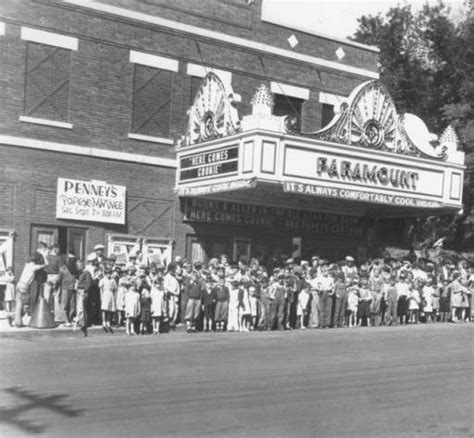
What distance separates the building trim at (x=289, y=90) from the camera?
76.7ft

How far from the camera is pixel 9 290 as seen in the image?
16.6m

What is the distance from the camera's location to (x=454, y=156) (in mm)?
22969

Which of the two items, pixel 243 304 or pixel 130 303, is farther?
pixel 243 304

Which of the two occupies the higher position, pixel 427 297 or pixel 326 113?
pixel 326 113

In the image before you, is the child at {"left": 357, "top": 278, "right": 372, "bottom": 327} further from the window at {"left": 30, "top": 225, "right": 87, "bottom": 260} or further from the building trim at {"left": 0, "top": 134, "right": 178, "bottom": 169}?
the window at {"left": 30, "top": 225, "right": 87, "bottom": 260}

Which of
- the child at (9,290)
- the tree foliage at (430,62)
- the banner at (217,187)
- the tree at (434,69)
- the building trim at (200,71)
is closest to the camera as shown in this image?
the child at (9,290)

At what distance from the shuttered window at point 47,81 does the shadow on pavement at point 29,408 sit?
11411 mm

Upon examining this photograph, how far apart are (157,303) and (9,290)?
133 inches

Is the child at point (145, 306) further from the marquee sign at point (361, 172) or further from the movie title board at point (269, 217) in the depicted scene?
the movie title board at point (269, 217)

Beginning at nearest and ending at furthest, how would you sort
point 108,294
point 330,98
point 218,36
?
point 108,294 → point 218,36 → point 330,98

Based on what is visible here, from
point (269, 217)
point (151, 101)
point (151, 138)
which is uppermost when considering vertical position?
point (151, 101)

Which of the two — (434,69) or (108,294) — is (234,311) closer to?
(108,294)

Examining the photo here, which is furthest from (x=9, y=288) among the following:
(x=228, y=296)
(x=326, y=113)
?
(x=326, y=113)

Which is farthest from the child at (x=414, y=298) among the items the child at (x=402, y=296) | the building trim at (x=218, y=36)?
the building trim at (x=218, y=36)
